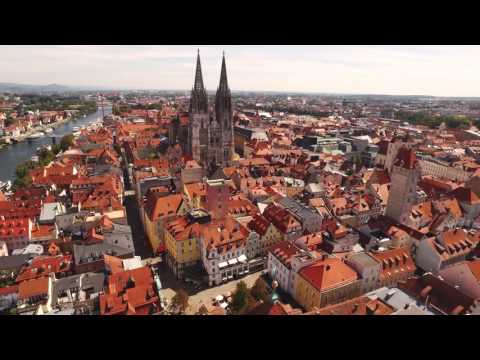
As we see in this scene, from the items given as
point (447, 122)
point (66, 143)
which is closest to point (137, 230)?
point (66, 143)

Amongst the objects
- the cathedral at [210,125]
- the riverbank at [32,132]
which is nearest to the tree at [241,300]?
the cathedral at [210,125]

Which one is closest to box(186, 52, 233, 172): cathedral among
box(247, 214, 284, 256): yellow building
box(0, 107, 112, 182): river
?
box(247, 214, 284, 256): yellow building

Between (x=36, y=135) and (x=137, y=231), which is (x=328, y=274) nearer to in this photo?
(x=137, y=231)

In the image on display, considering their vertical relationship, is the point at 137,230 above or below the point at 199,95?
below

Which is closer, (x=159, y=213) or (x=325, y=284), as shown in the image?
(x=325, y=284)
